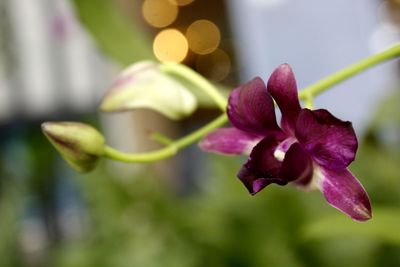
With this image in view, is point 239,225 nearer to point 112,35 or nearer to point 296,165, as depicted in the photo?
point 112,35

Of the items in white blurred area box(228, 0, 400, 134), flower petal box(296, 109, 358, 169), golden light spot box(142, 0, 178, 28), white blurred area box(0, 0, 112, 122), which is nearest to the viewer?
flower petal box(296, 109, 358, 169)

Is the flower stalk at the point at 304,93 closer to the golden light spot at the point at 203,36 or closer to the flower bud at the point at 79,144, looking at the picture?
the flower bud at the point at 79,144

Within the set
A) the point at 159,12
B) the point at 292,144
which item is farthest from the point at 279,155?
the point at 159,12

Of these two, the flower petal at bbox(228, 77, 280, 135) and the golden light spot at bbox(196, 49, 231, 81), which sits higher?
the flower petal at bbox(228, 77, 280, 135)

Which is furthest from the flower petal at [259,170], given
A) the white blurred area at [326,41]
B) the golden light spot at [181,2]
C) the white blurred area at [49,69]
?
the golden light spot at [181,2]

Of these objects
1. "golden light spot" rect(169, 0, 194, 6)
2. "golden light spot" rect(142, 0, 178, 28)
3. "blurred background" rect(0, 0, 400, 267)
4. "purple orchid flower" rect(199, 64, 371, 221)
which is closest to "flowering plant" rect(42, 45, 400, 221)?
"purple orchid flower" rect(199, 64, 371, 221)

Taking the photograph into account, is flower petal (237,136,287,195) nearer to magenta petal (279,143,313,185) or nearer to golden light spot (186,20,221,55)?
magenta petal (279,143,313,185)
